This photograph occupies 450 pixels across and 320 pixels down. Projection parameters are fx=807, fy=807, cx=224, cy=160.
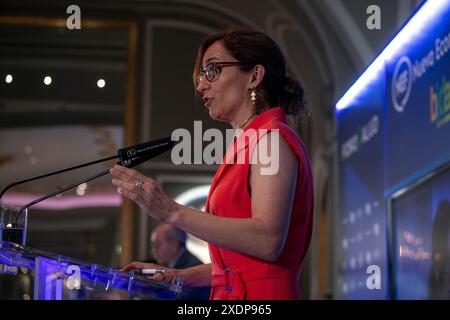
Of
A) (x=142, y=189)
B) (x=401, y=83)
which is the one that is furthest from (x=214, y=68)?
(x=401, y=83)

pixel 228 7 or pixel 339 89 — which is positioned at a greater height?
pixel 228 7

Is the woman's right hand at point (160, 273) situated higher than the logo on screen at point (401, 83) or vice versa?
the logo on screen at point (401, 83)

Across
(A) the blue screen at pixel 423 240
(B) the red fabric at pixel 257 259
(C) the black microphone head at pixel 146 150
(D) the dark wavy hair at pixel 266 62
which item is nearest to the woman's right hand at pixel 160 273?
(B) the red fabric at pixel 257 259

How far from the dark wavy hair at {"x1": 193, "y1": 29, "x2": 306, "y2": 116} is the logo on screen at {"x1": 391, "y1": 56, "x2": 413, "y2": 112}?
6.02 ft

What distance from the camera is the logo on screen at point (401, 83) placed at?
3531mm

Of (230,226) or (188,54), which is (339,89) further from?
(230,226)

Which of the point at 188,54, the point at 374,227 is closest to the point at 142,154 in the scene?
the point at 374,227

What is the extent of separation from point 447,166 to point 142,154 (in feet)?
5.53

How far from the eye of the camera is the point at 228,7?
19.8 feet

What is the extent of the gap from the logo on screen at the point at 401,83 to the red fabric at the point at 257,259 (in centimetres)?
203

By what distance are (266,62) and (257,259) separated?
1.47 feet

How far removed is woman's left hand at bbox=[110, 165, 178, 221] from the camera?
144 centimetres
